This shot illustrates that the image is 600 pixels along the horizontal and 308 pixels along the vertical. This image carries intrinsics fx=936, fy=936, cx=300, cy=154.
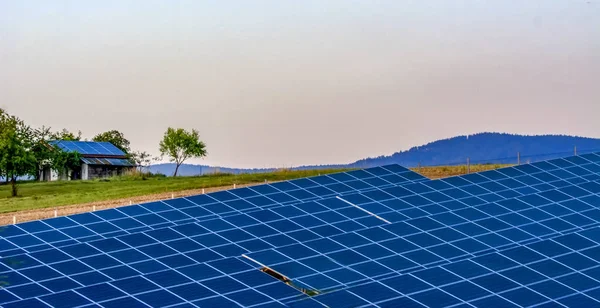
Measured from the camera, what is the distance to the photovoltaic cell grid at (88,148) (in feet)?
266

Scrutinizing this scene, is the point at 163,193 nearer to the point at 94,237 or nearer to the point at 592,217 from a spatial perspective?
the point at 94,237

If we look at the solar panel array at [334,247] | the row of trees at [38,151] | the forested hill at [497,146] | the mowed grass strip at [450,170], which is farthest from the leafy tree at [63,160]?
the forested hill at [497,146]

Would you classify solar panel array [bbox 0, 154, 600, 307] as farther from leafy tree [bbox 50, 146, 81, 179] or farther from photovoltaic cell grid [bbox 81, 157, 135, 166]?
photovoltaic cell grid [bbox 81, 157, 135, 166]

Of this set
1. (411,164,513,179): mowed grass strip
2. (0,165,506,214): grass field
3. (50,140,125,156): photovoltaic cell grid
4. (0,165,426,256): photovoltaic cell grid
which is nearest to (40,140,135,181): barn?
(50,140,125,156): photovoltaic cell grid

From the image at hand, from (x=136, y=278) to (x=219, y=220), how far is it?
742 cm

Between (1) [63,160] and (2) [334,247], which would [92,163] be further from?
(2) [334,247]

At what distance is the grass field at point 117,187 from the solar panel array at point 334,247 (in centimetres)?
1711

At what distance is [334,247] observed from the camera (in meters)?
30.6

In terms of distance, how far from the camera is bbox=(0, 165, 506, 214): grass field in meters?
55.0

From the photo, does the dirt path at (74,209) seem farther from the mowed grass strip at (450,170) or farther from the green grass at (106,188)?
the mowed grass strip at (450,170)

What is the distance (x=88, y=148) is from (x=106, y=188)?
2254 centimetres

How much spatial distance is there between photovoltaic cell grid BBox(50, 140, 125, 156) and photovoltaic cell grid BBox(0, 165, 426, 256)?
43714mm

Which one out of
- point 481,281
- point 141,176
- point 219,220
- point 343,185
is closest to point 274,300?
point 481,281

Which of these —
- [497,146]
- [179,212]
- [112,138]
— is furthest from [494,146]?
[179,212]
